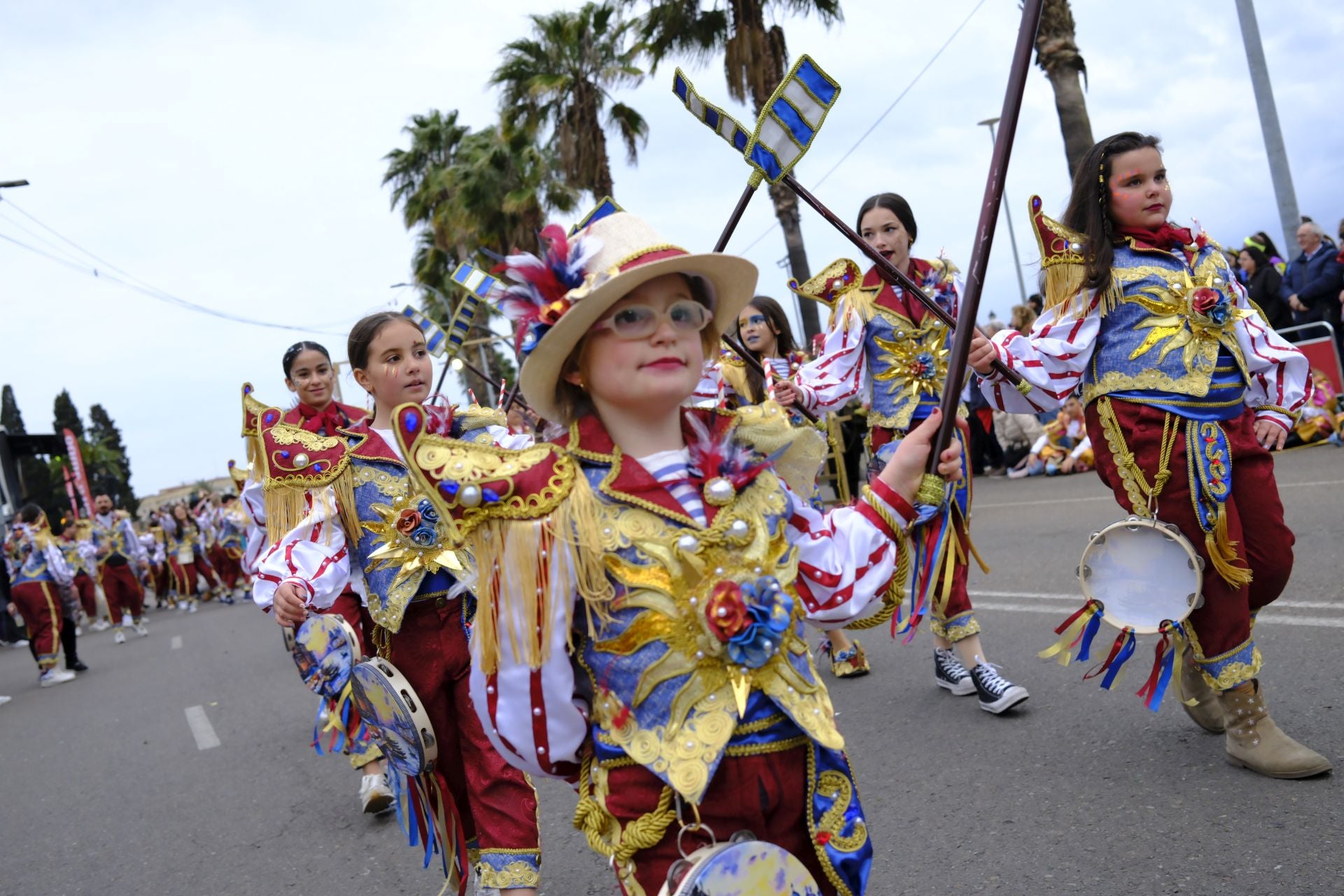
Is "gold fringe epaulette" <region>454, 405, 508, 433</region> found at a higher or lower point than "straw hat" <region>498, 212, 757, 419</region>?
lower

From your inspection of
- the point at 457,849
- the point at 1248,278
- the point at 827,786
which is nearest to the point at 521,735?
the point at 827,786

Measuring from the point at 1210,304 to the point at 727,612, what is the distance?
8.20 ft

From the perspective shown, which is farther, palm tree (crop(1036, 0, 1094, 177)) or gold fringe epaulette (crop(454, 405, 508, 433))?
palm tree (crop(1036, 0, 1094, 177))

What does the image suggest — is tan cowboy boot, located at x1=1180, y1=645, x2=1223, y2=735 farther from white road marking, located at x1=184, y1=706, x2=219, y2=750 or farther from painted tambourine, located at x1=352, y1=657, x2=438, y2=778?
white road marking, located at x1=184, y1=706, x2=219, y2=750

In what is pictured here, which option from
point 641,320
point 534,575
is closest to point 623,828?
point 534,575

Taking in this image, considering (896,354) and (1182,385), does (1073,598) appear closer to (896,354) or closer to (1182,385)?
(896,354)

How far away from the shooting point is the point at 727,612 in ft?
6.89

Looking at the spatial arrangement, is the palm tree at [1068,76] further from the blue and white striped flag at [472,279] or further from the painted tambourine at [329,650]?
the painted tambourine at [329,650]

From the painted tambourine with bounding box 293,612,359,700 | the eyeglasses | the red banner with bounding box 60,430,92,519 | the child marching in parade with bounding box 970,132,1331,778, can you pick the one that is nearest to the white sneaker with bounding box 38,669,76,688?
the painted tambourine with bounding box 293,612,359,700

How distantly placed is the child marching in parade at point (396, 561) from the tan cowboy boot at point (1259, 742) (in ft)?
7.42

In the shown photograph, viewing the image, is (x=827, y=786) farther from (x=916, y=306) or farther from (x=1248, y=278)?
(x=1248, y=278)

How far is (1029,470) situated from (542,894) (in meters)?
11.6

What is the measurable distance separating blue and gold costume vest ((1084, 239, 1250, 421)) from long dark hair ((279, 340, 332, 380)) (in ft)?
9.95

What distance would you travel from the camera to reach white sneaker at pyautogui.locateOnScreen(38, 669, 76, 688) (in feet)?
42.8
